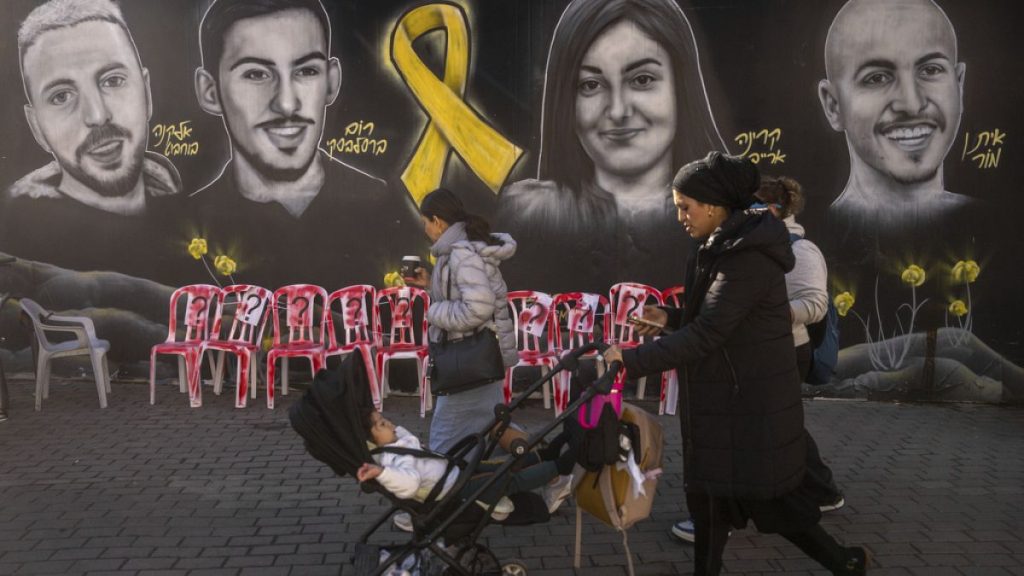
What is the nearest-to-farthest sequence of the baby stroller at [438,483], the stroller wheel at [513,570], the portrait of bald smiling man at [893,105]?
1. the baby stroller at [438,483]
2. the stroller wheel at [513,570]
3. the portrait of bald smiling man at [893,105]

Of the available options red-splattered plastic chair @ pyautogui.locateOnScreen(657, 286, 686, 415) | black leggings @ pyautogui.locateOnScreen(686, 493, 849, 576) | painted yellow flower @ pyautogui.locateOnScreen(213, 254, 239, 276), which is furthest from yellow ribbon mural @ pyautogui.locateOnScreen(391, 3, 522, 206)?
black leggings @ pyautogui.locateOnScreen(686, 493, 849, 576)

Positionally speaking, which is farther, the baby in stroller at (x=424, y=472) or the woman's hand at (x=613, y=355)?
the baby in stroller at (x=424, y=472)

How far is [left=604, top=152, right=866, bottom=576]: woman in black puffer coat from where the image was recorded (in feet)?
12.2

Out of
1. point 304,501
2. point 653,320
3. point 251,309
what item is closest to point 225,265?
point 251,309

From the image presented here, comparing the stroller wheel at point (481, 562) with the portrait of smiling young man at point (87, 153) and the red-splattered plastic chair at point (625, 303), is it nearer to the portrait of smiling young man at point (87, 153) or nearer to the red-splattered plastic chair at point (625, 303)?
the red-splattered plastic chair at point (625, 303)

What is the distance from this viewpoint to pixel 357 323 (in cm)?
816

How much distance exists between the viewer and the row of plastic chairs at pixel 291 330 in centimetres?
788

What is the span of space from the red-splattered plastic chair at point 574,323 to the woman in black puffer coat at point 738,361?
3.82 metres

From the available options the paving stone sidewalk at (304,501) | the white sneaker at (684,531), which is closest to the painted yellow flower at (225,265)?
the paving stone sidewalk at (304,501)

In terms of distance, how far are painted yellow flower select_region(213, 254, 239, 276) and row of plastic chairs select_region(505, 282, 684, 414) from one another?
2.78 m

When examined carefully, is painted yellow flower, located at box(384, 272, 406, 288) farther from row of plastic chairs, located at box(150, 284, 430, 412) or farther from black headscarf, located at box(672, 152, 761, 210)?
black headscarf, located at box(672, 152, 761, 210)

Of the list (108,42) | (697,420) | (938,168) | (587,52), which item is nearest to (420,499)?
(697,420)

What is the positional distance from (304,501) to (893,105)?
6.06 m

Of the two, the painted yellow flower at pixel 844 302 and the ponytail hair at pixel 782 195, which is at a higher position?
the ponytail hair at pixel 782 195
